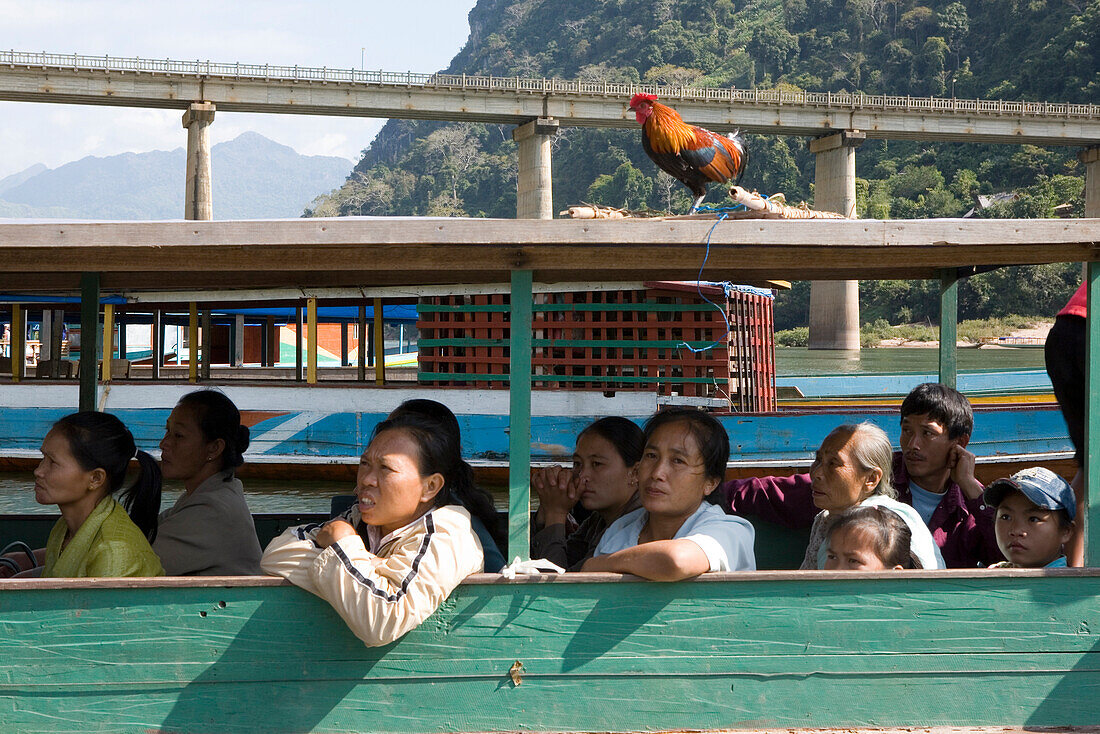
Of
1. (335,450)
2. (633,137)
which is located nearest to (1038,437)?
(335,450)

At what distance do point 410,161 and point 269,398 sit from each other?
10183 centimetres

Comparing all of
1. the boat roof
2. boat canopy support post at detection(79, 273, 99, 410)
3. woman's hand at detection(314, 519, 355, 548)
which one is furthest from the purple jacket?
boat canopy support post at detection(79, 273, 99, 410)

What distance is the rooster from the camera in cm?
577

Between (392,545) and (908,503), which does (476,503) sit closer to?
(392,545)

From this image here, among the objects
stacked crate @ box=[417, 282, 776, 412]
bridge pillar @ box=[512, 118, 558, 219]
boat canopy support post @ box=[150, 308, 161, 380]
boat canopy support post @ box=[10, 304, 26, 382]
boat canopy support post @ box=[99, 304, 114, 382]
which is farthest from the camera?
bridge pillar @ box=[512, 118, 558, 219]

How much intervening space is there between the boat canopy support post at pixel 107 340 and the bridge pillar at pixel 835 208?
122 feet

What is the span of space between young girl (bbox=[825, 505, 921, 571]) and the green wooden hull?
0.44 ft

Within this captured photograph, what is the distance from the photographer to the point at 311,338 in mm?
11484

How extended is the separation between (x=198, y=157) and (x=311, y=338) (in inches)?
1157

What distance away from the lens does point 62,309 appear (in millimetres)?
11922

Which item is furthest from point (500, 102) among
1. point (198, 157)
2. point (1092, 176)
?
point (1092, 176)

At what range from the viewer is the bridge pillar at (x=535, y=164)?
4197 cm

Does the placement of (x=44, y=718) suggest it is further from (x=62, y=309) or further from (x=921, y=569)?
(x=62, y=309)

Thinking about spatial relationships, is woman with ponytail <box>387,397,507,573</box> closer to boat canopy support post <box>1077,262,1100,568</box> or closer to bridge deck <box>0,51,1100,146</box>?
boat canopy support post <box>1077,262,1100,568</box>
